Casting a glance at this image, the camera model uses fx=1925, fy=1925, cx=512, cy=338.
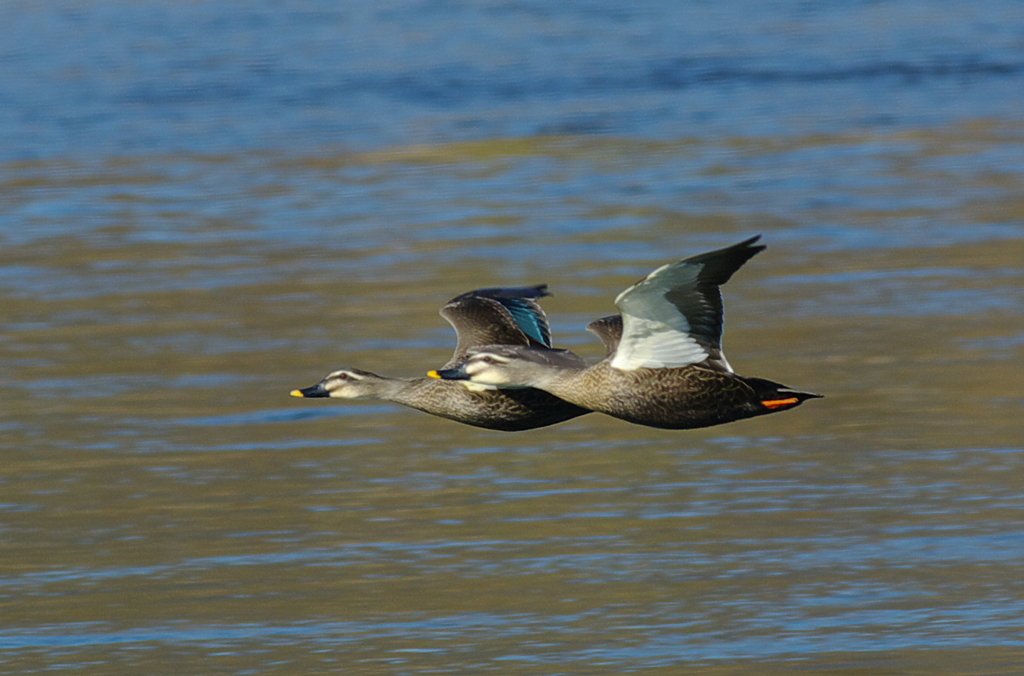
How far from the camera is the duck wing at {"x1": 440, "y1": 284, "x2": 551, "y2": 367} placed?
11.5m

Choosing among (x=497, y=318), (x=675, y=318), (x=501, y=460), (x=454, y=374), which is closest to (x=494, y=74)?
(x=501, y=460)

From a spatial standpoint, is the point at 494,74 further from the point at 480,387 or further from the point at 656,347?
the point at 656,347

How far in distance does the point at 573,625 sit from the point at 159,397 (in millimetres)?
6210

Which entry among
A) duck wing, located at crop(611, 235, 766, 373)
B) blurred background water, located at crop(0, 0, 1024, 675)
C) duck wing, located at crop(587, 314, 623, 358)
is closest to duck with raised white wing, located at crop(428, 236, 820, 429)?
Result: duck wing, located at crop(611, 235, 766, 373)

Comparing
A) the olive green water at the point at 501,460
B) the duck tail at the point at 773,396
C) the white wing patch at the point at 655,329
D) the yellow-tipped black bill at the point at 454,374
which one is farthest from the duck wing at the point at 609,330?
the olive green water at the point at 501,460

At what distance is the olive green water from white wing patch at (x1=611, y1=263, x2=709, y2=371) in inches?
72.0

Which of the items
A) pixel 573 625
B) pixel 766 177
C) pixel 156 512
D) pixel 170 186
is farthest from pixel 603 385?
pixel 170 186

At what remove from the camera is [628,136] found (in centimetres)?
2830

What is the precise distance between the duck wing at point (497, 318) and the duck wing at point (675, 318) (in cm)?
205

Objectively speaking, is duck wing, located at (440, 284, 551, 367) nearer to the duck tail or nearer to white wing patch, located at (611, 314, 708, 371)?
white wing patch, located at (611, 314, 708, 371)

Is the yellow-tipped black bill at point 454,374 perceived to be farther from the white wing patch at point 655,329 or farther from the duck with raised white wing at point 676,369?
the white wing patch at point 655,329

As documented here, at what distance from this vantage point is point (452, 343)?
55.6 feet

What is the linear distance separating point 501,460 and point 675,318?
4.95m

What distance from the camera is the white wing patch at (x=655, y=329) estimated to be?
8.88m
